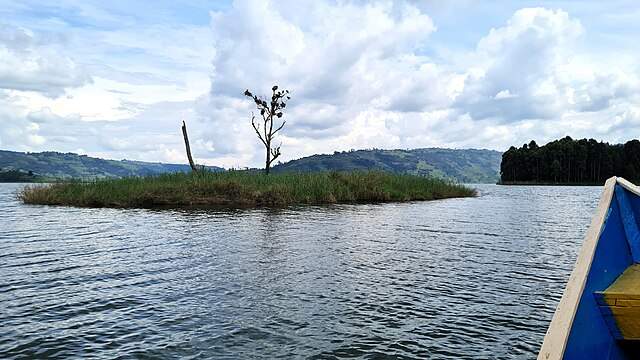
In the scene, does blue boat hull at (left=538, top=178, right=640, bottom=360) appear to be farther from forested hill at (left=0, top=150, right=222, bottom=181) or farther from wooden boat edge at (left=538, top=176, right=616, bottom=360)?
forested hill at (left=0, top=150, right=222, bottom=181)

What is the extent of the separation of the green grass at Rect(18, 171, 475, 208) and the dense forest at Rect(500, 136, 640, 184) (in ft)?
332

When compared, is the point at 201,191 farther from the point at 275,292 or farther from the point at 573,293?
the point at 573,293

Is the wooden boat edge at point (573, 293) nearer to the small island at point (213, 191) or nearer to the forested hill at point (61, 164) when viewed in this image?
the small island at point (213, 191)

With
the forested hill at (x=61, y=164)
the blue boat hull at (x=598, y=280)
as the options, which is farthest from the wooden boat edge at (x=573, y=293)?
the forested hill at (x=61, y=164)

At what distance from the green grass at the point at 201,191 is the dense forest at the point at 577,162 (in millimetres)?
101326

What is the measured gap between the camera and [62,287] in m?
9.30

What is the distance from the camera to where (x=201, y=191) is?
3012cm

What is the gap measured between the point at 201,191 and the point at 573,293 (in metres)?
28.7

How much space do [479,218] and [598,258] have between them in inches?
875

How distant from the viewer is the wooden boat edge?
8.85ft

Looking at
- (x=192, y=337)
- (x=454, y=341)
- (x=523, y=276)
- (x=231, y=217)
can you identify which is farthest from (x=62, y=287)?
(x=231, y=217)

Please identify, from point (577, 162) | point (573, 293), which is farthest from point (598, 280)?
point (577, 162)

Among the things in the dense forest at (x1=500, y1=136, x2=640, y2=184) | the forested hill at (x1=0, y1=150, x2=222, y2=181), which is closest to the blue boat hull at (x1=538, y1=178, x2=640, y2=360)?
the dense forest at (x1=500, y1=136, x2=640, y2=184)

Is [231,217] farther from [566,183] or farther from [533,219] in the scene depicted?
[566,183]
